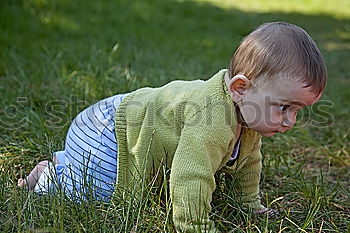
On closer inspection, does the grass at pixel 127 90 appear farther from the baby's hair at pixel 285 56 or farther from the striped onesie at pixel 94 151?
the baby's hair at pixel 285 56

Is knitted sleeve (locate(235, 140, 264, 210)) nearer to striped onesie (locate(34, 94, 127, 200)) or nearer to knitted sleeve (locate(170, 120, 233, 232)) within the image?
knitted sleeve (locate(170, 120, 233, 232))

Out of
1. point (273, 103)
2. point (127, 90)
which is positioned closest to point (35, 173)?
point (127, 90)

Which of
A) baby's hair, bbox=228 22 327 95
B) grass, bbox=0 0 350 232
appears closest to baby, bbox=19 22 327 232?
baby's hair, bbox=228 22 327 95

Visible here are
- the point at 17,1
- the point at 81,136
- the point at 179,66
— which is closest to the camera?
the point at 81,136

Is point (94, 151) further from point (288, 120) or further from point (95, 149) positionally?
point (288, 120)

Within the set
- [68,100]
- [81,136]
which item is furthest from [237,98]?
[68,100]

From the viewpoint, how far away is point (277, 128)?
195 centimetres

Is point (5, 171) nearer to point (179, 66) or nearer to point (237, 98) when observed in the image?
point (237, 98)

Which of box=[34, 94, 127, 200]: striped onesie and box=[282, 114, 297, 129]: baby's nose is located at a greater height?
box=[282, 114, 297, 129]: baby's nose

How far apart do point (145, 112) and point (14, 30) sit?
3.70m

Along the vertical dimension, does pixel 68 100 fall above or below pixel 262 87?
below

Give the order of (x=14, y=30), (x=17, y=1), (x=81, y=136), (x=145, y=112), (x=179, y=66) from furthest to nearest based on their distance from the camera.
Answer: (x=17, y=1)
(x=14, y=30)
(x=179, y=66)
(x=81, y=136)
(x=145, y=112)

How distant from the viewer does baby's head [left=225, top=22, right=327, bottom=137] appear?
72.1 inches

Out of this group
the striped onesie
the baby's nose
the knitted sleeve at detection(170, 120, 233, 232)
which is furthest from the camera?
the striped onesie
